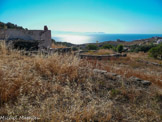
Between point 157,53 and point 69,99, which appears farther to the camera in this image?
point 157,53

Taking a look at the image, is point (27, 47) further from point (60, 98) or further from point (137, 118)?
point (137, 118)

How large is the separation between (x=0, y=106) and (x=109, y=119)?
5.56ft

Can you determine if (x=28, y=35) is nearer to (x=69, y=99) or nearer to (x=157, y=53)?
(x=69, y=99)

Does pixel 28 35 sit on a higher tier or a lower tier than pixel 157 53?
higher

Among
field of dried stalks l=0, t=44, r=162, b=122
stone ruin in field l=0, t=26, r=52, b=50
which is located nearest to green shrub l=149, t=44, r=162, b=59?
stone ruin in field l=0, t=26, r=52, b=50

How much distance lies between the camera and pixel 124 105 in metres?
2.29

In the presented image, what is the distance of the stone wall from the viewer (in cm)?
860

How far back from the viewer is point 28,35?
9.33 meters

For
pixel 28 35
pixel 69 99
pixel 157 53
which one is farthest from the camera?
pixel 157 53

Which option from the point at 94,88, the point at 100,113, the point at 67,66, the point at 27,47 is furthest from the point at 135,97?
the point at 27,47

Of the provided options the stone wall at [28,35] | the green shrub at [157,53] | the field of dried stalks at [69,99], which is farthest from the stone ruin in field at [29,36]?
the green shrub at [157,53]

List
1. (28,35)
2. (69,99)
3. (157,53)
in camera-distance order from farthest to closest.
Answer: (157,53)
(28,35)
(69,99)

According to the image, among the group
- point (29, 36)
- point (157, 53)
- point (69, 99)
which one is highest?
point (29, 36)

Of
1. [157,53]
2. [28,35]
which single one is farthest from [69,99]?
[157,53]
